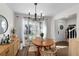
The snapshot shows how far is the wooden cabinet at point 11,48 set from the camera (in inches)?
78.2

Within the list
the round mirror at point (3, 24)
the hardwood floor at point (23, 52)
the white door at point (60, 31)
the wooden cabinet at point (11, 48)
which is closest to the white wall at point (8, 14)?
the round mirror at point (3, 24)

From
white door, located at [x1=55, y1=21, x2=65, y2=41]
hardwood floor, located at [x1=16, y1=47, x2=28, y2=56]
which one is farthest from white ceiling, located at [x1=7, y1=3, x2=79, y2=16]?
hardwood floor, located at [x1=16, y1=47, x2=28, y2=56]

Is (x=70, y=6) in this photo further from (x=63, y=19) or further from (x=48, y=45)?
(x=48, y=45)

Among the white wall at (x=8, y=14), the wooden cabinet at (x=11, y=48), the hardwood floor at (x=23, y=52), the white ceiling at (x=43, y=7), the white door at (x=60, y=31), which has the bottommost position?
the hardwood floor at (x=23, y=52)

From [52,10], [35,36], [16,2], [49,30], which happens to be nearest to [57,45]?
[49,30]

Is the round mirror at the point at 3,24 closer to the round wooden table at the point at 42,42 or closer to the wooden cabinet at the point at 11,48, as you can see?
the wooden cabinet at the point at 11,48

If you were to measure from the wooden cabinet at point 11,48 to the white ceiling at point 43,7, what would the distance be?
1.94ft

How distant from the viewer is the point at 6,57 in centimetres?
188

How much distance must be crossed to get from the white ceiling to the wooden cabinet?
0.59m

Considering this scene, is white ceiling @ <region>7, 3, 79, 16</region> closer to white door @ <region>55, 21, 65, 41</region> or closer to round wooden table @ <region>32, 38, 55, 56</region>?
white door @ <region>55, 21, 65, 41</region>

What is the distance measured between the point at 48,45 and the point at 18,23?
2.44ft

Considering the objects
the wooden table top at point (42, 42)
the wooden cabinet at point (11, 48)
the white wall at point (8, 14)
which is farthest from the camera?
the wooden table top at point (42, 42)

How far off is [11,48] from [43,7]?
98 cm

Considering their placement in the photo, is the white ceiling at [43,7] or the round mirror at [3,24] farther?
the round mirror at [3,24]
